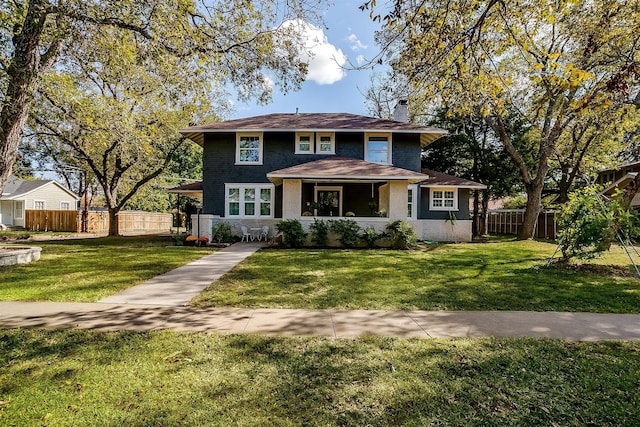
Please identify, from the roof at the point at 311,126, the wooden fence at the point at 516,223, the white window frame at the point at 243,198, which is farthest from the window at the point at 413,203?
the white window frame at the point at 243,198

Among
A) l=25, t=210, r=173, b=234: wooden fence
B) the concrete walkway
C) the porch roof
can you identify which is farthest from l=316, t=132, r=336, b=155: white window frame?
l=25, t=210, r=173, b=234: wooden fence

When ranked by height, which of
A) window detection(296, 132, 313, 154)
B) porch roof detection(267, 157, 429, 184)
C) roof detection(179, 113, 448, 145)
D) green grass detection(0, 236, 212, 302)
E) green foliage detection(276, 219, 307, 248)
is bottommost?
green grass detection(0, 236, 212, 302)

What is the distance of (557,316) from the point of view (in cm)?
530

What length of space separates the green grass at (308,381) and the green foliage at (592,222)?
5.65 m

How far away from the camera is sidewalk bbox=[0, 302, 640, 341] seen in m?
4.48

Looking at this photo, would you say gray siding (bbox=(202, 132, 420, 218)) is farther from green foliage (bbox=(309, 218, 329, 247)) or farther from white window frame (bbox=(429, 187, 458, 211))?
green foliage (bbox=(309, 218, 329, 247))

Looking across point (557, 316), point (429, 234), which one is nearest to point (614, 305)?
point (557, 316)

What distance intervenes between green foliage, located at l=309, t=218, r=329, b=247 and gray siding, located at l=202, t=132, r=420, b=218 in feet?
13.2

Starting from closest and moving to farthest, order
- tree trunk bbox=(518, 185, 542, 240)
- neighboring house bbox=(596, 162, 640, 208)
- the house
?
the house < tree trunk bbox=(518, 185, 542, 240) < neighboring house bbox=(596, 162, 640, 208)

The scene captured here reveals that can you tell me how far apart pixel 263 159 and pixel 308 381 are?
1580 cm

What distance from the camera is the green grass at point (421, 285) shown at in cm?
589

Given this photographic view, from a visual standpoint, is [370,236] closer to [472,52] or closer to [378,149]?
[378,149]

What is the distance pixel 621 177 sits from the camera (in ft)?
88.0

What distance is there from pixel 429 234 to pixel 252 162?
10.7m
